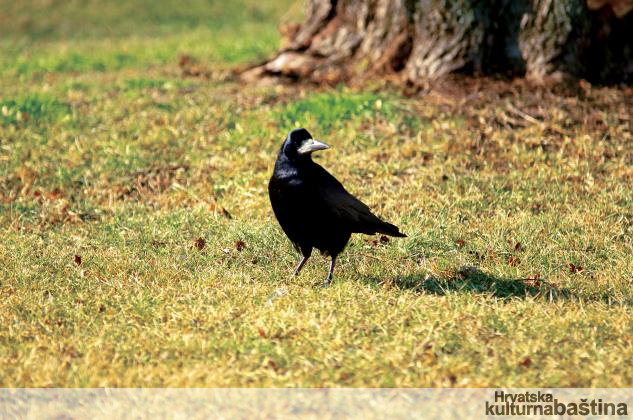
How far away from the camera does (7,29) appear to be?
18562mm

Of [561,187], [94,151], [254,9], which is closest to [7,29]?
[254,9]

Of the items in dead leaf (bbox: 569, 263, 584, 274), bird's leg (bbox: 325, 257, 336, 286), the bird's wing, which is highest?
the bird's wing

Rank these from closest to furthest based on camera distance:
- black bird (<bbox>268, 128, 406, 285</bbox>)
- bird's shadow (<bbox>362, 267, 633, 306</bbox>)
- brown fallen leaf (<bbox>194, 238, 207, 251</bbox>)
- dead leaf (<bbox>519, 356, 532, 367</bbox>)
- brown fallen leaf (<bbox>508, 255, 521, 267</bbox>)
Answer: dead leaf (<bbox>519, 356, 532, 367</bbox>) → bird's shadow (<bbox>362, 267, 633, 306</bbox>) → black bird (<bbox>268, 128, 406, 285</bbox>) → brown fallen leaf (<bbox>508, 255, 521, 267</bbox>) → brown fallen leaf (<bbox>194, 238, 207, 251</bbox>)

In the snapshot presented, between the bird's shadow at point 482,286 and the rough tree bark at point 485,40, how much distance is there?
13.6 ft

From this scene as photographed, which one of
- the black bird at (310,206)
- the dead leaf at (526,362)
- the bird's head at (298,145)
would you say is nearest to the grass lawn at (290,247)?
the dead leaf at (526,362)

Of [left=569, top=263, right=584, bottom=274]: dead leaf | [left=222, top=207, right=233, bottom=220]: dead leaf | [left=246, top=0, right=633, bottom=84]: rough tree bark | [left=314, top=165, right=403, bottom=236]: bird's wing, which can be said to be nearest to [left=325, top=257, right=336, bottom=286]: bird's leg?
[left=314, top=165, right=403, bottom=236]: bird's wing

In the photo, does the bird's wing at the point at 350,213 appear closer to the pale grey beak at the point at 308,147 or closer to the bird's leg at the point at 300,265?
the pale grey beak at the point at 308,147

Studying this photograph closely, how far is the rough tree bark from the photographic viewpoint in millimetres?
9656

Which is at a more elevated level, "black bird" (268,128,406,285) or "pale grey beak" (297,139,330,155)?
"pale grey beak" (297,139,330,155)

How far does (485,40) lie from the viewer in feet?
32.1

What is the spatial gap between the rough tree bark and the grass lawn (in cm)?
43

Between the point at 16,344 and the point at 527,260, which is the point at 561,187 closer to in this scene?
the point at 527,260

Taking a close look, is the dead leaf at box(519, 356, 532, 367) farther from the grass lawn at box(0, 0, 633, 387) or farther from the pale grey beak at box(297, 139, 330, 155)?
the pale grey beak at box(297, 139, 330, 155)

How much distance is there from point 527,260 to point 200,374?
9.21 feet
